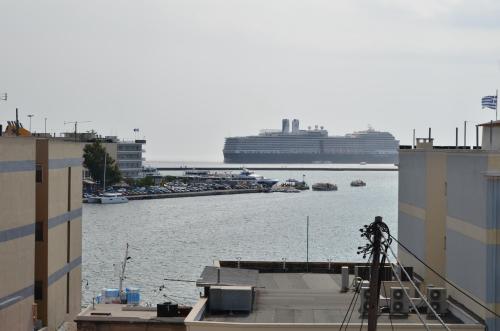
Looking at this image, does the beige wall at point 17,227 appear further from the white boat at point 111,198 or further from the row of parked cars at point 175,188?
the row of parked cars at point 175,188

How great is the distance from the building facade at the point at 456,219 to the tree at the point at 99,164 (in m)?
77.8

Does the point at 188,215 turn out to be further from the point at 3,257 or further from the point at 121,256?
the point at 3,257

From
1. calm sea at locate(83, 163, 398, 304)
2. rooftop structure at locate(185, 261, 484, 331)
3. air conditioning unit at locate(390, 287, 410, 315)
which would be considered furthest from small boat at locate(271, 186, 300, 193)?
air conditioning unit at locate(390, 287, 410, 315)

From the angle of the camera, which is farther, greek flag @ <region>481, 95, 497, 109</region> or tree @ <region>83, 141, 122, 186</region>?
tree @ <region>83, 141, 122, 186</region>

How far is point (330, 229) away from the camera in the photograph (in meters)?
67.8

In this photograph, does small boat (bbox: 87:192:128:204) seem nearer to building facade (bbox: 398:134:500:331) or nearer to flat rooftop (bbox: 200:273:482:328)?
flat rooftop (bbox: 200:273:482:328)

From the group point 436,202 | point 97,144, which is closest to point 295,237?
point 97,144

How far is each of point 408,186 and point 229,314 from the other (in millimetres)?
5318

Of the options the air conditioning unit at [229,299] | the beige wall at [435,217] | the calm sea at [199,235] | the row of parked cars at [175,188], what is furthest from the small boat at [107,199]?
the air conditioning unit at [229,299]

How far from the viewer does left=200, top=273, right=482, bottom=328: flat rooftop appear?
14.2m

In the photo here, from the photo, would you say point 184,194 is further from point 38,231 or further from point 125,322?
point 38,231

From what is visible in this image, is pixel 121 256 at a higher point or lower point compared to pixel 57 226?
lower

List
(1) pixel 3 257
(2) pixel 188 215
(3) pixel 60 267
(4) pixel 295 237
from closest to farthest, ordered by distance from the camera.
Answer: (1) pixel 3 257 < (3) pixel 60 267 < (4) pixel 295 237 < (2) pixel 188 215

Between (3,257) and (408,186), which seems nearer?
(3,257)
